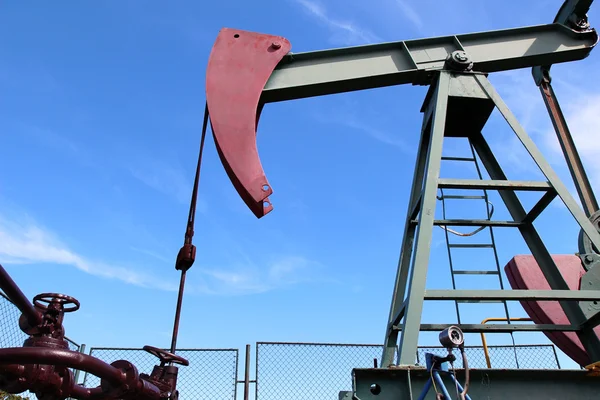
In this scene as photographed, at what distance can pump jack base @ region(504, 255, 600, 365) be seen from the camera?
4098 millimetres

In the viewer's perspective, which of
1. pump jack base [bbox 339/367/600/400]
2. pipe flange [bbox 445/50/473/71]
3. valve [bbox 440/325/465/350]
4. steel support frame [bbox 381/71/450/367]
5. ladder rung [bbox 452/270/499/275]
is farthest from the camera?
pipe flange [bbox 445/50/473/71]

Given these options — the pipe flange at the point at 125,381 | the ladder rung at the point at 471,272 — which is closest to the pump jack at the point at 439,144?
the ladder rung at the point at 471,272

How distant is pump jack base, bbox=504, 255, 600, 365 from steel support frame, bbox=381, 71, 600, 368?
0.50m

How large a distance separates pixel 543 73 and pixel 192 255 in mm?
4453

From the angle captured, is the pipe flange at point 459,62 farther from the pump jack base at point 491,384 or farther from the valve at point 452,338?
the valve at point 452,338

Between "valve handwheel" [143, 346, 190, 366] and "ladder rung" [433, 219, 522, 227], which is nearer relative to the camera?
"valve handwheel" [143, 346, 190, 366]

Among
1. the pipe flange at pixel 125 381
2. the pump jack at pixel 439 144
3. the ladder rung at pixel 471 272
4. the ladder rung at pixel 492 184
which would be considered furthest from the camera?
the ladder rung at pixel 471 272

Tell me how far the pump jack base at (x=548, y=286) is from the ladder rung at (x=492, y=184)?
110 centimetres

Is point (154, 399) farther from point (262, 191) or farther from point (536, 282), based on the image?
point (536, 282)

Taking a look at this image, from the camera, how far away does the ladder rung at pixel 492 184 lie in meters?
3.60

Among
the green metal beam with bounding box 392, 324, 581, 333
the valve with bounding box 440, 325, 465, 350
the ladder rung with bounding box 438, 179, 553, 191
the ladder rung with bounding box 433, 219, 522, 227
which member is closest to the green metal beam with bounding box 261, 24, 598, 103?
the ladder rung with bounding box 438, 179, 553, 191

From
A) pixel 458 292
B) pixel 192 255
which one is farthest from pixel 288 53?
pixel 192 255

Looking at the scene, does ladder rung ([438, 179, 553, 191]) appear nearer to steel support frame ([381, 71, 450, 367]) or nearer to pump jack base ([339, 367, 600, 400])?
steel support frame ([381, 71, 450, 367])

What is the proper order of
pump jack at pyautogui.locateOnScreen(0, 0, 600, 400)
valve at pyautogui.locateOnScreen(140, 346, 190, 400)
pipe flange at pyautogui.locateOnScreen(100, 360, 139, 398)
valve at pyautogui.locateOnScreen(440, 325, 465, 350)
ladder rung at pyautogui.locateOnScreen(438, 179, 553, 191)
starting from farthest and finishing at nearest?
ladder rung at pyautogui.locateOnScreen(438, 179, 553, 191)
pump jack at pyautogui.locateOnScreen(0, 0, 600, 400)
valve at pyautogui.locateOnScreen(440, 325, 465, 350)
valve at pyautogui.locateOnScreen(140, 346, 190, 400)
pipe flange at pyautogui.locateOnScreen(100, 360, 139, 398)
